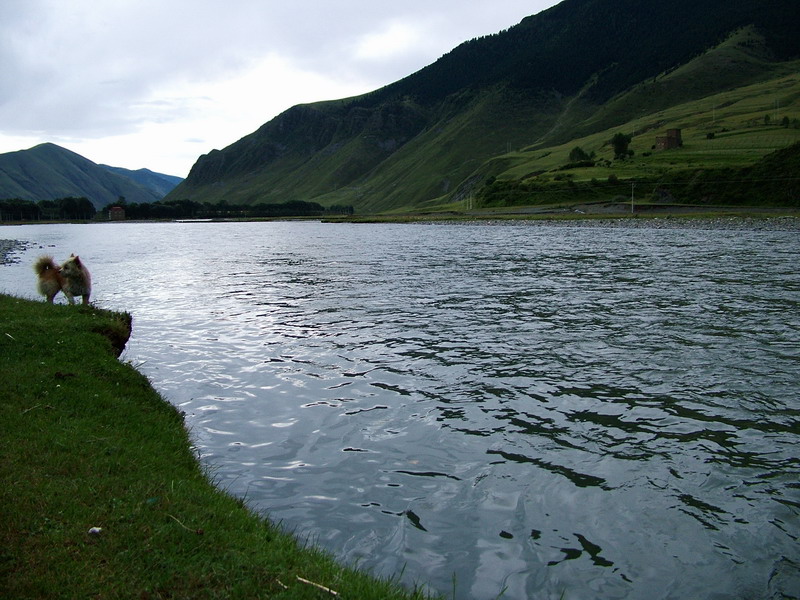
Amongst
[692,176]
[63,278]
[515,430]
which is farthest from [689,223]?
[63,278]

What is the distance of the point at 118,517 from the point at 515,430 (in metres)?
8.56

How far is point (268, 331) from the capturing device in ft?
78.8

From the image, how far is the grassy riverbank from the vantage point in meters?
6.09

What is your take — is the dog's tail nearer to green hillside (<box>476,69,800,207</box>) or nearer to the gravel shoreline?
the gravel shoreline

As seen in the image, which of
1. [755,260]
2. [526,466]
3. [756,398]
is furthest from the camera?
[755,260]

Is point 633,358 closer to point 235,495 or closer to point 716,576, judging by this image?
point 716,576

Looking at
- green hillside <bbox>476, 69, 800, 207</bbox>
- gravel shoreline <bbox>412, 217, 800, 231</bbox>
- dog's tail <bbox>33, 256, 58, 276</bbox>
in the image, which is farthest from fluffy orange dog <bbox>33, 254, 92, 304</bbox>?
green hillside <bbox>476, 69, 800, 207</bbox>

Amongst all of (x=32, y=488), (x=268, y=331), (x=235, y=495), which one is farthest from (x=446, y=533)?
(x=268, y=331)

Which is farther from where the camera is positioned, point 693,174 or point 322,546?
point 693,174

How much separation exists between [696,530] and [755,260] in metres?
45.8

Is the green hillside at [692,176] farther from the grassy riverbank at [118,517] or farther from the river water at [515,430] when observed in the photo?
the grassy riverbank at [118,517]

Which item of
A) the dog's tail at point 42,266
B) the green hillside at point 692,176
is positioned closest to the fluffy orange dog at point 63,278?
the dog's tail at point 42,266

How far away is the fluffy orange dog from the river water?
2.92 meters

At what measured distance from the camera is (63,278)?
2034 centimetres
